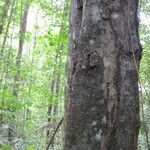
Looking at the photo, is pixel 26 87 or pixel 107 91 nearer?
pixel 107 91

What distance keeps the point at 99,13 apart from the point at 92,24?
0.07 meters

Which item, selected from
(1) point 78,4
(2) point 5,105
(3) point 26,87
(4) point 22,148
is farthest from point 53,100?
(1) point 78,4

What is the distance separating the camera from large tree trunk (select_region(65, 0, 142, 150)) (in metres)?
1.57

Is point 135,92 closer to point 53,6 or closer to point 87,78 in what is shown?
point 87,78

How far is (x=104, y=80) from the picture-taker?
160 cm

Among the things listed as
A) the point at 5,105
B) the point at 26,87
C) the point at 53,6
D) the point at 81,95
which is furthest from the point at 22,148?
the point at 26,87

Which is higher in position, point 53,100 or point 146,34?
point 146,34

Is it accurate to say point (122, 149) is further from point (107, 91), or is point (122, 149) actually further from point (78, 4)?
point (78, 4)

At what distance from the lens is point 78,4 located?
177cm

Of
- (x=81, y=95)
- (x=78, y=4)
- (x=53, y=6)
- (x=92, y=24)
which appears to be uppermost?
(x=53, y=6)

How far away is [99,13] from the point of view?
1664mm

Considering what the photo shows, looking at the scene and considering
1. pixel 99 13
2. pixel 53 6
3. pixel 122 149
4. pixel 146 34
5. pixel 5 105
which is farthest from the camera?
pixel 146 34

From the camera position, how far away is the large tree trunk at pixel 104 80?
1570mm

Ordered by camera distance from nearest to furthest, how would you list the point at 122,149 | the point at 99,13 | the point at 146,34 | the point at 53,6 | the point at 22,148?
the point at 122,149
the point at 99,13
the point at 22,148
the point at 53,6
the point at 146,34
